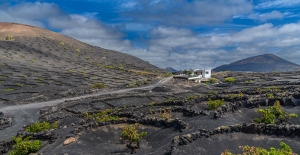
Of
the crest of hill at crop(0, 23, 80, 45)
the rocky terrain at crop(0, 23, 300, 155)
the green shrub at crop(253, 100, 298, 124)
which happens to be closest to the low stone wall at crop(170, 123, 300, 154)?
the rocky terrain at crop(0, 23, 300, 155)

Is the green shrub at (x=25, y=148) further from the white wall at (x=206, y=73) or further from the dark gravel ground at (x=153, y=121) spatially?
the white wall at (x=206, y=73)

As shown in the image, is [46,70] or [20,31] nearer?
[46,70]

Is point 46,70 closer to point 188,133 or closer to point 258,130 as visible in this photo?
point 188,133

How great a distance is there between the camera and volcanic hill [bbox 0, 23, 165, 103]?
53.0m

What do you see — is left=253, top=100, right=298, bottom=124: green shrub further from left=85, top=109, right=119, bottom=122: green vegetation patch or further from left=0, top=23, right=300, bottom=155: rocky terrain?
left=85, top=109, right=119, bottom=122: green vegetation patch

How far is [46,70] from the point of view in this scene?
79375 millimetres

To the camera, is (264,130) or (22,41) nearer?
(264,130)

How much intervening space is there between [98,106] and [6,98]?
68.1 feet

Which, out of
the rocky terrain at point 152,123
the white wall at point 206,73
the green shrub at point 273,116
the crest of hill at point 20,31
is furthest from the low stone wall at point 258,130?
the crest of hill at point 20,31

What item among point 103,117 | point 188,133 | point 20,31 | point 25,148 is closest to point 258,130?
point 188,133

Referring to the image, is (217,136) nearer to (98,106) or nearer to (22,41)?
(98,106)

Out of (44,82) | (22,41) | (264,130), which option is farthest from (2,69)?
(264,130)

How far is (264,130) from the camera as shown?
16516 mm

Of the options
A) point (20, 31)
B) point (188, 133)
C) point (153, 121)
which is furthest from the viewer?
point (20, 31)
